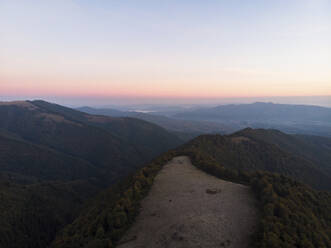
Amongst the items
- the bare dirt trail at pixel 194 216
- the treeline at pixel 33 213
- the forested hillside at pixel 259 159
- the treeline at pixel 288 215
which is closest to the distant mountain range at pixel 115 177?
the treeline at pixel 288 215

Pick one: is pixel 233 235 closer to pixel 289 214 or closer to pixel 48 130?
pixel 289 214

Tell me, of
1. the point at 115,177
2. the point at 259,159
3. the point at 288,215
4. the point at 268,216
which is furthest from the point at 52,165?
the point at 288,215

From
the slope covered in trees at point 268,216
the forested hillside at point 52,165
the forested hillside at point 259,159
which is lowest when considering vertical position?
the forested hillside at point 52,165

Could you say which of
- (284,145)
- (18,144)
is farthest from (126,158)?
(284,145)

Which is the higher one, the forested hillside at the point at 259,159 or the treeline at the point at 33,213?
the forested hillside at the point at 259,159

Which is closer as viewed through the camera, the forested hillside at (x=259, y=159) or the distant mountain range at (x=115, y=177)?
the distant mountain range at (x=115, y=177)

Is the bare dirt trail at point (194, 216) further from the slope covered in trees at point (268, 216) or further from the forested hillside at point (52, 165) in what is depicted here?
the forested hillside at point (52, 165)

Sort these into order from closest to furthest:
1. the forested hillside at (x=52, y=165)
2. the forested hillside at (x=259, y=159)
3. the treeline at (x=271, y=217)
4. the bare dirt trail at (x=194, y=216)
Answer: the treeline at (x=271, y=217), the bare dirt trail at (x=194, y=216), the forested hillside at (x=52, y=165), the forested hillside at (x=259, y=159)

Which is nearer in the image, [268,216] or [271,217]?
[271,217]

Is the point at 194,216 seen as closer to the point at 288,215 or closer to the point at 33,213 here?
the point at 288,215
